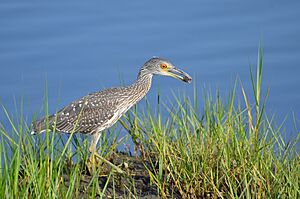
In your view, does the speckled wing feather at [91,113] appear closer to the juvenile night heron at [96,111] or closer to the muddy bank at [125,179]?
the juvenile night heron at [96,111]

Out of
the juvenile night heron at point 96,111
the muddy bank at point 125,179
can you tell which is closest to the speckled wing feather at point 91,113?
the juvenile night heron at point 96,111

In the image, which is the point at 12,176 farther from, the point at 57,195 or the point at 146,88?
the point at 146,88

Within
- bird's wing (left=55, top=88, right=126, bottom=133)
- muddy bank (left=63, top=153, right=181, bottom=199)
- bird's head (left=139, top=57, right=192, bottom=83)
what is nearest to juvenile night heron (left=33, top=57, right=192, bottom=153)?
bird's wing (left=55, top=88, right=126, bottom=133)

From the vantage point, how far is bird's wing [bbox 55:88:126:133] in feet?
23.7

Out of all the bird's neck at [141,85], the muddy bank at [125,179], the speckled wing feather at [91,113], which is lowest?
the muddy bank at [125,179]

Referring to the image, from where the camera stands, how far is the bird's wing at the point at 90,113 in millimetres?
7238

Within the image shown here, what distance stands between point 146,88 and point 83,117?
31.5 inches

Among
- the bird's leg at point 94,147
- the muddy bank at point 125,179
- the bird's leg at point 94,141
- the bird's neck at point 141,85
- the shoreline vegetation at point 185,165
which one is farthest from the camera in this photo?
the bird's neck at point 141,85

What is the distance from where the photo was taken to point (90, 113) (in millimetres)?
7336

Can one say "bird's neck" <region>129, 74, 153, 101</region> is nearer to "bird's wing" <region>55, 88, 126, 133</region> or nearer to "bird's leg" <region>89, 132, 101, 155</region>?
"bird's wing" <region>55, 88, 126, 133</region>

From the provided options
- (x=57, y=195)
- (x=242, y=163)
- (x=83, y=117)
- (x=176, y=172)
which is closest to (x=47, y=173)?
(x=57, y=195)

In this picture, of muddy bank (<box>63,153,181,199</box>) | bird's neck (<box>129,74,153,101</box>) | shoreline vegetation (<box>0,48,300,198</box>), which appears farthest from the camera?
bird's neck (<box>129,74,153,101</box>)

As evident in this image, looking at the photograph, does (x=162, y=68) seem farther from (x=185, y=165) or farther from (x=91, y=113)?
(x=185, y=165)

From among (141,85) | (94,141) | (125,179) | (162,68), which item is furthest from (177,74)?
(125,179)
